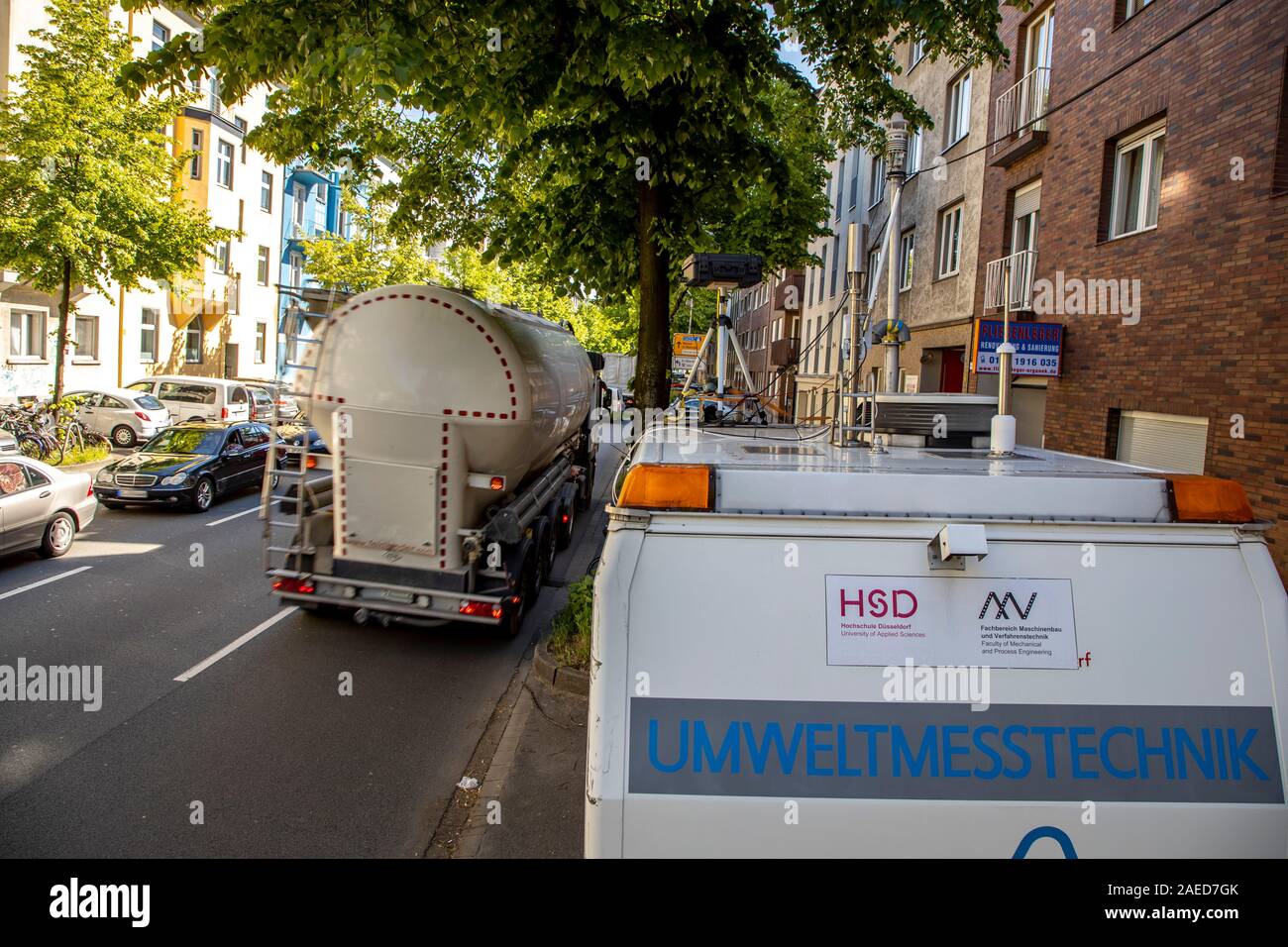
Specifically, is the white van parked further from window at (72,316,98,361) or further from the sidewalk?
the sidewalk

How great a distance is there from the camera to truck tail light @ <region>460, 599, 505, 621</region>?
26.0ft

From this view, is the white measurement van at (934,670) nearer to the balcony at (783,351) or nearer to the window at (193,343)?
the balcony at (783,351)

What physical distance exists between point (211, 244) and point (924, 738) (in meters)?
22.6

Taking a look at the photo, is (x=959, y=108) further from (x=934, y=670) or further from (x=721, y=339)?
(x=934, y=670)

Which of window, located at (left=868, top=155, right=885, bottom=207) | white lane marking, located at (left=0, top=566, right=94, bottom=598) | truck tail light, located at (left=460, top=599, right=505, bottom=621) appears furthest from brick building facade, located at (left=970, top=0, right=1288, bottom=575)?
white lane marking, located at (left=0, top=566, right=94, bottom=598)

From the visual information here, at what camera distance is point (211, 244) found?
20.8 meters

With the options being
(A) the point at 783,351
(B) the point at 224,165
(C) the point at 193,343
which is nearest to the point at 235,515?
(C) the point at 193,343

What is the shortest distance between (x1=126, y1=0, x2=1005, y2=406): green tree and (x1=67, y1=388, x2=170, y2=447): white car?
13567mm

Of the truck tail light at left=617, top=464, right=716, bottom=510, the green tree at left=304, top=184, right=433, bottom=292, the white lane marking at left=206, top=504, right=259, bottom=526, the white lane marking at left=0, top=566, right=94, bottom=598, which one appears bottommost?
the white lane marking at left=0, top=566, right=94, bottom=598

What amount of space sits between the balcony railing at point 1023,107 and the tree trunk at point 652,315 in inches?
361

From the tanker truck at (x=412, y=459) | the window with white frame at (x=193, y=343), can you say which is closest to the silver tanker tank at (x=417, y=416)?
the tanker truck at (x=412, y=459)

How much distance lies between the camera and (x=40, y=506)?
10633 millimetres

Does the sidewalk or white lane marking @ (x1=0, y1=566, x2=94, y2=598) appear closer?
the sidewalk

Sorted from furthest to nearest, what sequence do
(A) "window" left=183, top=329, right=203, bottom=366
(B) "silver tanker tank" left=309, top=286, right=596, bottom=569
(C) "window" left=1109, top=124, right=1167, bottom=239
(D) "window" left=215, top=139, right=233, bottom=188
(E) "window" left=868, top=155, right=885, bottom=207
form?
(D) "window" left=215, top=139, right=233, bottom=188
(A) "window" left=183, top=329, right=203, bottom=366
(E) "window" left=868, top=155, right=885, bottom=207
(C) "window" left=1109, top=124, right=1167, bottom=239
(B) "silver tanker tank" left=309, top=286, right=596, bottom=569
